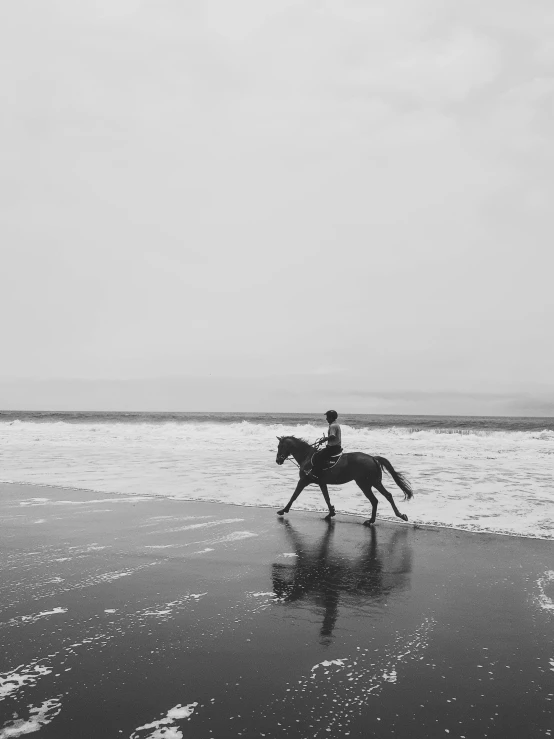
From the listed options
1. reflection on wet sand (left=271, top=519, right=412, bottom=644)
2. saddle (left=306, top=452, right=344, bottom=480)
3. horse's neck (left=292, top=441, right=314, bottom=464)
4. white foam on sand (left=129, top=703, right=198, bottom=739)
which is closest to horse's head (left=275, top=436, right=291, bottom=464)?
horse's neck (left=292, top=441, right=314, bottom=464)

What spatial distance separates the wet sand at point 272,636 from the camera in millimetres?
3420

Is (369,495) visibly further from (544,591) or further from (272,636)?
(272,636)

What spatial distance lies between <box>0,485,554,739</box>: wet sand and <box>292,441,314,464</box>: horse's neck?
120 inches

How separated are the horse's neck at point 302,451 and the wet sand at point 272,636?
10.0 ft

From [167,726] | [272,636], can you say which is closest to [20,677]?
[167,726]

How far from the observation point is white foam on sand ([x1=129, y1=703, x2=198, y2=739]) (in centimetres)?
319

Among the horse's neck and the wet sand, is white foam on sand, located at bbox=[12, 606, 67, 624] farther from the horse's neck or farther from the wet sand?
the horse's neck

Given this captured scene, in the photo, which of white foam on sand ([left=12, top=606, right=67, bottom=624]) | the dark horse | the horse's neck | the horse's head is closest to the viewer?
white foam on sand ([left=12, top=606, right=67, bottom=624])

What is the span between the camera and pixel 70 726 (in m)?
3.25

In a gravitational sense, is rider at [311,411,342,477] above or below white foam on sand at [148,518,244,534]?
above

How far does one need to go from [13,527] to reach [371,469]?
7.15m

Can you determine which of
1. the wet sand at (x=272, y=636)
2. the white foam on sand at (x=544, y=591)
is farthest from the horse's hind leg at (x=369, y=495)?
the white foam on sand at (x=544, y=591)

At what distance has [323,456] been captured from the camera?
36.3 feet

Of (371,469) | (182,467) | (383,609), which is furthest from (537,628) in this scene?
(182,467)
